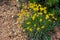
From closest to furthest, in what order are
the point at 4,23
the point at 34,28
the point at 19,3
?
the point at 34,28 → the point at 4,23 → the point at 19,3

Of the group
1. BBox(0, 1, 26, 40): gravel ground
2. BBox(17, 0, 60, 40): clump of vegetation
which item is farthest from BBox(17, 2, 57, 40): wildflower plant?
BBox(0, 1, 26, 40): gravel ground

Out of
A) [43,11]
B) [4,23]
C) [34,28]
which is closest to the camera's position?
[34,28]

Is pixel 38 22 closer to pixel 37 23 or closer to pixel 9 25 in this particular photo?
pixel 37 23

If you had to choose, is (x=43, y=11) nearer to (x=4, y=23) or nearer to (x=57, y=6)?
(x=57, y=6)

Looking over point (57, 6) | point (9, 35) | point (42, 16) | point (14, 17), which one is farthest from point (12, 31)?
point (57, 6)

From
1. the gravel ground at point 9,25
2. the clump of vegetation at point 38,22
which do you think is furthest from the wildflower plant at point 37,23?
the gravel ground at point 9,25

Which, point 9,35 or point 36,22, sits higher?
point 36,22

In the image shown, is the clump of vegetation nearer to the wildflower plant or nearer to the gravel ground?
the wildflower plant

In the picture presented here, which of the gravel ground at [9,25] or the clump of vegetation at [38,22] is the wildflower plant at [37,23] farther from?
the gravel ground at [9,25]
